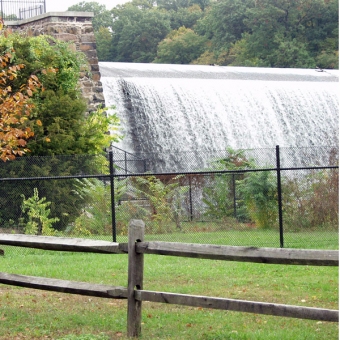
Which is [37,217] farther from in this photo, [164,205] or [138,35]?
[138,35]

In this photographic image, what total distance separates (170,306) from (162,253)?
1.80 metres

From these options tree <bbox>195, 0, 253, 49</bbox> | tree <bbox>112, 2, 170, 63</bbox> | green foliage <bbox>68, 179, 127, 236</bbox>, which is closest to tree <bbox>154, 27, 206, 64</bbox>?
tree <bbox>195, 0, 253, 49</bbox>

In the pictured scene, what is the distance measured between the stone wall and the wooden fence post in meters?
13.3

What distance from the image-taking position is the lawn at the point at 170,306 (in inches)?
271

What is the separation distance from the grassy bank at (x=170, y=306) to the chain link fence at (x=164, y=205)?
2943 mm

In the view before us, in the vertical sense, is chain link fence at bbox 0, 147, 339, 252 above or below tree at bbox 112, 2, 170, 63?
below

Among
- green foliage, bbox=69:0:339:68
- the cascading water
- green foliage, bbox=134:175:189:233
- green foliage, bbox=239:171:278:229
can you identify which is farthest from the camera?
green foliage, bbox=69:0:339:68

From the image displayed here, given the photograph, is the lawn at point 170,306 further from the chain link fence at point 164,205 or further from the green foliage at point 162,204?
the green foliage at point 162,204

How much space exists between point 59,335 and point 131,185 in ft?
36.0

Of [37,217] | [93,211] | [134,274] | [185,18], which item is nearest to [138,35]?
[185,18]

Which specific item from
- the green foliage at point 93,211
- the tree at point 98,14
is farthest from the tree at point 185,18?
the green foliage at point 93,211

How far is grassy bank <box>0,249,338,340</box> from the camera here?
6.90 m

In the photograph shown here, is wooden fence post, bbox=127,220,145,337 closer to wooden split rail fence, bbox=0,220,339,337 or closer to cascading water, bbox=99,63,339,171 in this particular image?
wooden split rail fence, bbox=0,220,339,337

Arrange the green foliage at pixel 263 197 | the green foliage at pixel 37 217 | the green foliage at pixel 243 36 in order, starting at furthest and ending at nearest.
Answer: the green foliage at pixel 243 36, the green foliage at pixel 263 197, the green foliage at pixel 37 217
